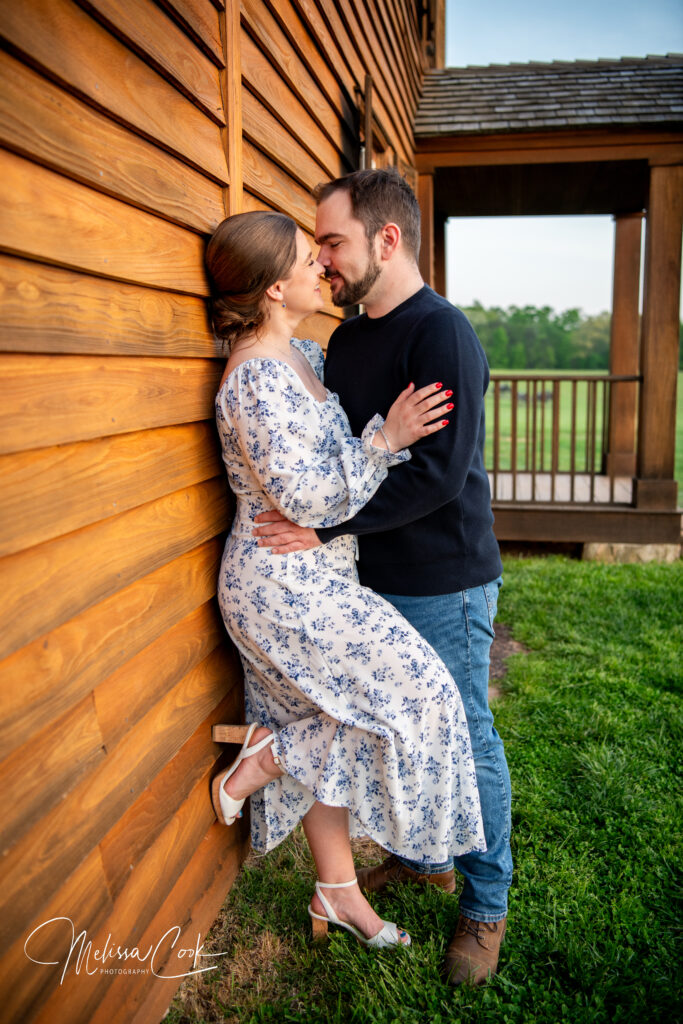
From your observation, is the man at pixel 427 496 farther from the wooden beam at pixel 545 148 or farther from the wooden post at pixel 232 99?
the wooden beam at pixel 545 148

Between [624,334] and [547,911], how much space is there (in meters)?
7.41

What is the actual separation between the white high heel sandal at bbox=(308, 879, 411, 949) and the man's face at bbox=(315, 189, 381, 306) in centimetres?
170

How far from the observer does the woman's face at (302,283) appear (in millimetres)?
2053

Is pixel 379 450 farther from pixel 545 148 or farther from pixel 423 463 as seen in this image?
pixel 545 148

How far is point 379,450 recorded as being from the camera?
1904mm

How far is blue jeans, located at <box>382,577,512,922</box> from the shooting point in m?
2.11

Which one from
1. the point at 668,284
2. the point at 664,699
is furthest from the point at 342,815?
the point at 668,284

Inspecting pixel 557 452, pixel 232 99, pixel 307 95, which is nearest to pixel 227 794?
pixel 232 99

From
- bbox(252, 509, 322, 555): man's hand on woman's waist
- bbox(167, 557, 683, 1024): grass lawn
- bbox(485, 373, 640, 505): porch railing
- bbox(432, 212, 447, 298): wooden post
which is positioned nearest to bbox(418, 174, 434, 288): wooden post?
bbox(485, 373, 640, 505): porch railing

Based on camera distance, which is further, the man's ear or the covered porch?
the covered porch

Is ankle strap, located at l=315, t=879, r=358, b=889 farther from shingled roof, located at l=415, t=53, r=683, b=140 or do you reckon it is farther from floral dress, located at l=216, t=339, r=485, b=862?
→ shingled roof, located at l=415, t=53, r=683, b=140

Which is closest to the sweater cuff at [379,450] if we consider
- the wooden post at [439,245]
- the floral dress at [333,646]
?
the floral dress at [333,646]

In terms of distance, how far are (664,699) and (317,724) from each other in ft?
7.88

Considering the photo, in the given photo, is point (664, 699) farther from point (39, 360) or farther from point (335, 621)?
point (39, 360)
